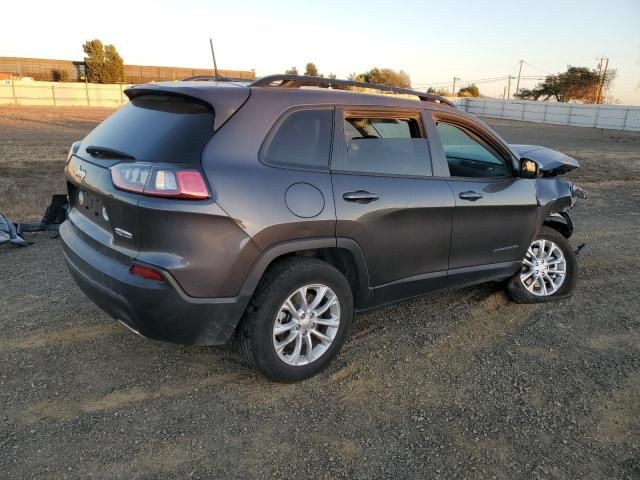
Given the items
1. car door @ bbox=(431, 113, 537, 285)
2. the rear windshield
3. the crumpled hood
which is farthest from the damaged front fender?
the rear windshield

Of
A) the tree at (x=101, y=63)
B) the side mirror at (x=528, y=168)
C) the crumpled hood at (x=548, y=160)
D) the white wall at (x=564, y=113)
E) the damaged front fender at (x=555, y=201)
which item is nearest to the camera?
the side mirror at (x=528, y=168)

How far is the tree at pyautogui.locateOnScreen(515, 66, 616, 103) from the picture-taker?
2847 inches

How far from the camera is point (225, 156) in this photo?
2752 mm

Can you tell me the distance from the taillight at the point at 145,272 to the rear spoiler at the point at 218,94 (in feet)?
2.71

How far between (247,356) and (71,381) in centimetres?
111

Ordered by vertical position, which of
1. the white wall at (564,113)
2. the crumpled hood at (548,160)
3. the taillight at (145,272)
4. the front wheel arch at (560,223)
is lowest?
the white wall at (564,113)

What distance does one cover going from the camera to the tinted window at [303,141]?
297cm

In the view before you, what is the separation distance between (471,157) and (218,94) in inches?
96.9

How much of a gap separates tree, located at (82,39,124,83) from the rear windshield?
229ft

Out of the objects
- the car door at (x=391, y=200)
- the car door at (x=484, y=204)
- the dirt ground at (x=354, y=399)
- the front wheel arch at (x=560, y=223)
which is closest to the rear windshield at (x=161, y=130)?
the car door at (x=391, y=200)

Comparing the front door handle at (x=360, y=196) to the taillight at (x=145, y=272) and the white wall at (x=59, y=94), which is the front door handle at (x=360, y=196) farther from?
the white wall at (x=59, y=94)

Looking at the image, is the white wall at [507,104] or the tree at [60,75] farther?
the tree at [60,75]

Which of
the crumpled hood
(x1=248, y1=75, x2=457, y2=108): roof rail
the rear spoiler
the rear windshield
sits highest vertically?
(x1=248, y1=75, x2=457, y2=108): roof rail

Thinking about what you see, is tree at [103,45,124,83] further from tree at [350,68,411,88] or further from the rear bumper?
the rear bumper
